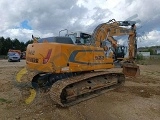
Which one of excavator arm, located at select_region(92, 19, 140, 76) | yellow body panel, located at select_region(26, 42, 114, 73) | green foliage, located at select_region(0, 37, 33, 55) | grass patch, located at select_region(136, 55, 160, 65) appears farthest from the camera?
green foliage, located at select_region(0, 37, 33, 55)

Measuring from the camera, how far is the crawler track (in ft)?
22.6

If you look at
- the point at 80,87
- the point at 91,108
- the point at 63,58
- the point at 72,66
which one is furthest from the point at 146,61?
Answer: the point at 91,108

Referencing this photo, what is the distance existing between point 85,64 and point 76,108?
1.79 meters

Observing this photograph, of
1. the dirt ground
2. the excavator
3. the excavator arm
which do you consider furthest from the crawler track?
the excavator arm

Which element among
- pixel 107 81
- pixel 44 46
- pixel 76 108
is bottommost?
pixel 76 108

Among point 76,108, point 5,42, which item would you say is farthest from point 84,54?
point 5,42

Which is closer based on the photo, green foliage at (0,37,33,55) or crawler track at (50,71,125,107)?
crawler track at (50,71,125,107)

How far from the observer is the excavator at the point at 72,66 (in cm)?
712

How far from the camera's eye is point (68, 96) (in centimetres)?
718

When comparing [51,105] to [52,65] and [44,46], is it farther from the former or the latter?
[44,46]

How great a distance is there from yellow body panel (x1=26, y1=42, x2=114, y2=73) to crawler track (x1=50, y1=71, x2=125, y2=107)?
0.36 m

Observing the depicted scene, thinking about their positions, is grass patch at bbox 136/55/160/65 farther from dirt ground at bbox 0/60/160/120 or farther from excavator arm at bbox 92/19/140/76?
dirt ground at bbox 0/60/160/120

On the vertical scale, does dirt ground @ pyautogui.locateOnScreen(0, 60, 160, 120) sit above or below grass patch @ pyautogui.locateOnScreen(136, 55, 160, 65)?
below

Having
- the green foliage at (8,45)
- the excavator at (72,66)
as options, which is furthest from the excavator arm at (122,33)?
the green foliage at (8,45)
